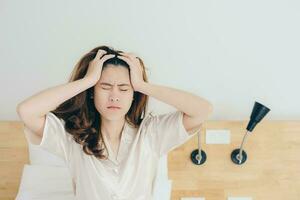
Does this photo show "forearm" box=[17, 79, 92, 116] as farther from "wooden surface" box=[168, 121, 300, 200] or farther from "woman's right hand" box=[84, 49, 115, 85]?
"wooden surface" box=[168, 121, 300, 200]

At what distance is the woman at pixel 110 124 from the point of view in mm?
1360

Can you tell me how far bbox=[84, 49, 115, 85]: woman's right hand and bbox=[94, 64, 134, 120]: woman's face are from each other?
3cm

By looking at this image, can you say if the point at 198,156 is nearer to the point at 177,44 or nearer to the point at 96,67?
the point at 177,44

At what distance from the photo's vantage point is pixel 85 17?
1.95m

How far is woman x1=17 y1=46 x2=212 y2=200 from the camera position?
4.46ft

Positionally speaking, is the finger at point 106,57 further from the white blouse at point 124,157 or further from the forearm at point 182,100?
the white blouse at point 124,157

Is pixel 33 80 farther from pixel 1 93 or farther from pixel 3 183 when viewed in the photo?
pixel 3 183

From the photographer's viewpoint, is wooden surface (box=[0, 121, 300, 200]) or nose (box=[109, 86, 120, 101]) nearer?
nose (box=[109, 86, 120, 101])

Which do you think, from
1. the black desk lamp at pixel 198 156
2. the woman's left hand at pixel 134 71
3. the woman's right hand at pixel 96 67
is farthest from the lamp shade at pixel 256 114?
the woman's right hand at pixel 96 67

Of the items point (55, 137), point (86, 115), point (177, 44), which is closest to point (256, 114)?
point (177, 44)

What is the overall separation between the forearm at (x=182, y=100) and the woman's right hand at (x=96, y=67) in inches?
5.9

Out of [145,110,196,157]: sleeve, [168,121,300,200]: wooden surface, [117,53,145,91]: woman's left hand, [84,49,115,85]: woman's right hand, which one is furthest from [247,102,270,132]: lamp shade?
[84,49,115,85]: woman's right hand

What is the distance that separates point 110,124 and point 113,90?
6.4 inches

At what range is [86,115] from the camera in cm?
148
